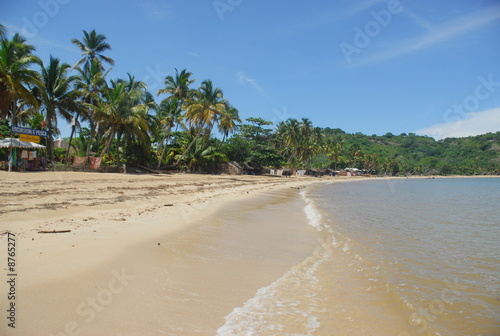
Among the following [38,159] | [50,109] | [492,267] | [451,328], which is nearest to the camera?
[451,328]

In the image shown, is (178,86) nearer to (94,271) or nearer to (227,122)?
(227,122)

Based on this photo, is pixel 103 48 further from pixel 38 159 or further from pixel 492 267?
pixel 492 267

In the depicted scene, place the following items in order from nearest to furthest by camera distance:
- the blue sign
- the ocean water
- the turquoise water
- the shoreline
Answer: the ocean water
the shoreline
the turquoise water
the blue sign

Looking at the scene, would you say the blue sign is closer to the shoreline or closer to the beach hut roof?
the beach hut roof

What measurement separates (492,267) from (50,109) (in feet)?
96.9

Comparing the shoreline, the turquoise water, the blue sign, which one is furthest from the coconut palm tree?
the turquoise water

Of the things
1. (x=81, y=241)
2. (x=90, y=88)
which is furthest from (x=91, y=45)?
(x=81, y=241)

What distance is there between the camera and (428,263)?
5461 millimetres

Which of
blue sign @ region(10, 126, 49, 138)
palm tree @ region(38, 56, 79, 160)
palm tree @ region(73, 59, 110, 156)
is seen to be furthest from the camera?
palm tree @ region(73, 59, 110, 156)

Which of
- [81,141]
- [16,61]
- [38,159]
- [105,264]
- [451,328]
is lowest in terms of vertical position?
[451,328]

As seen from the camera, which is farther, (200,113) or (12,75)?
(200,113)

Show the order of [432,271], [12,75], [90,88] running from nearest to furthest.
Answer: [432,271] → [12,75] → [90,88]

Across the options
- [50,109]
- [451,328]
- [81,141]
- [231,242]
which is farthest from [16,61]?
[451,328]

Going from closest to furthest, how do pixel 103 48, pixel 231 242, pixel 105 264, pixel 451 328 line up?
1. pixel 451 328
2. pixel 105 264
3. pixel 231 242
4. pixel 103 48
